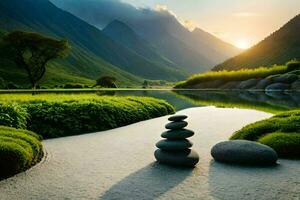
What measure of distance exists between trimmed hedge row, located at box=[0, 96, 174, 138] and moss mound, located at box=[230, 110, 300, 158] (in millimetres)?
7750

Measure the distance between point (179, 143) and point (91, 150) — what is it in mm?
3826

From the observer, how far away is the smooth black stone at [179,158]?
11891 millimetres

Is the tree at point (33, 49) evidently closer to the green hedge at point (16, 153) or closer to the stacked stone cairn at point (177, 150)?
the green hedge at point (16, 153)

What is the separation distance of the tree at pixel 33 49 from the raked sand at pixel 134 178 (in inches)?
2553

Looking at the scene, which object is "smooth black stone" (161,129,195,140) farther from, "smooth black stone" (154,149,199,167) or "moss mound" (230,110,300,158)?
"moss mound" (230,110,300,158)

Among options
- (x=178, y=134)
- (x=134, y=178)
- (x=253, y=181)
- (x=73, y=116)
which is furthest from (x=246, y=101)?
(x=134, y=178)

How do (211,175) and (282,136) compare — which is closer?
(211,175)

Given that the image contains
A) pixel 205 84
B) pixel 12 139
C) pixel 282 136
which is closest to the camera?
pixel 12 139

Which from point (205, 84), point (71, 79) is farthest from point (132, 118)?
point (71, 79)

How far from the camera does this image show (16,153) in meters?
10.8

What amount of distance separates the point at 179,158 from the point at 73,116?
928 centimetres

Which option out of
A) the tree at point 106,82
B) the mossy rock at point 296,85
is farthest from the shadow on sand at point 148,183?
the tree at point 106,82

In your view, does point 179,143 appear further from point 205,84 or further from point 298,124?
point 205,84

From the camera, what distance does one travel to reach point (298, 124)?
1517 centimetres
